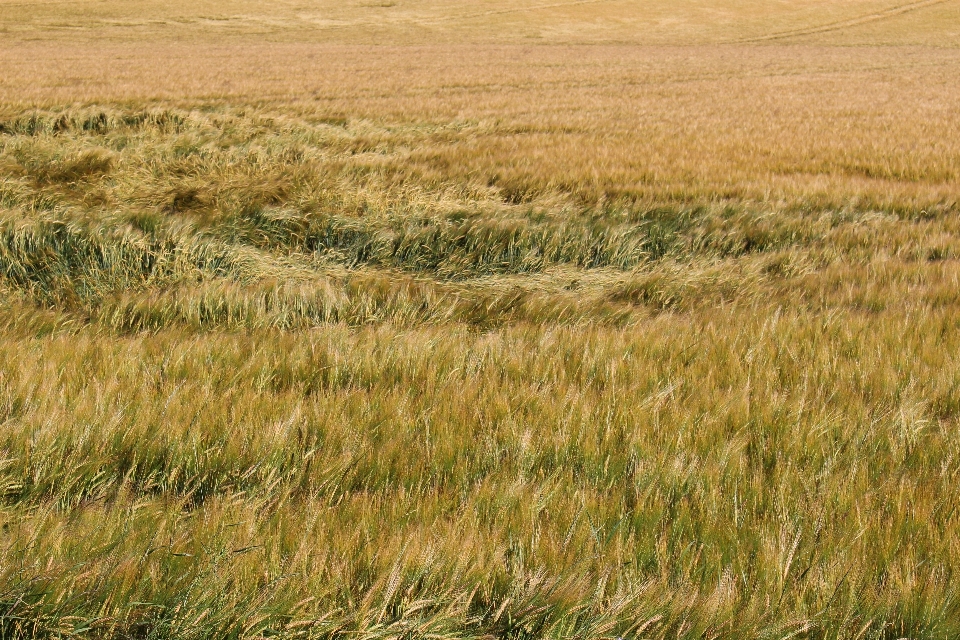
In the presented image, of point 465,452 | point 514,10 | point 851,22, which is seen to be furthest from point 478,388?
point 851,22

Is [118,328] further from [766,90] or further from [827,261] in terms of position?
[766,90]

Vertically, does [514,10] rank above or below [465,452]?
above

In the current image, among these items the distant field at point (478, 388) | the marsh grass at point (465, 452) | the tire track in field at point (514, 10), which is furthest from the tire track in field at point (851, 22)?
the marsh grass at point (465, 452)

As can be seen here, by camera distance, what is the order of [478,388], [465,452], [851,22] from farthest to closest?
1. [851,22]
2. [478,388]
3. [465,452]

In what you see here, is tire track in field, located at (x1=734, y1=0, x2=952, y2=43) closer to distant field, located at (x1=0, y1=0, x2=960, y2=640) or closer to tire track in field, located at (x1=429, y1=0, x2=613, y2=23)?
tire track in field, located at (x1=429, y1=0, x2=613, y2=23)

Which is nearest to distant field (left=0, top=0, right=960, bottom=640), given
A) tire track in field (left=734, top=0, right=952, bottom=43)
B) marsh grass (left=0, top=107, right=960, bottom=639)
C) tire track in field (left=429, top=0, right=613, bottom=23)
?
marsh grass (left=0, top=107, right=960, bottom=639)

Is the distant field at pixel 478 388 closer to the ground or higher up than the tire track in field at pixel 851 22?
closer to the ground

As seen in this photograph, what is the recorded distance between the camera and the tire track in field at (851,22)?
4066 centimetres

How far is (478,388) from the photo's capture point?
2129mm

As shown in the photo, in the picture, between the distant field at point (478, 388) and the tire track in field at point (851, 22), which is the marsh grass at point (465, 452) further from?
A: the tire track in field at point (851, 22)

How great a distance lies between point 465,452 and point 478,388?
0.42m

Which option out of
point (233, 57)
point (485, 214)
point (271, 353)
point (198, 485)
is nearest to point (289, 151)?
point (485, 214)

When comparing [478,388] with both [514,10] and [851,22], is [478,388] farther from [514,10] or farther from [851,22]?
[851,22]

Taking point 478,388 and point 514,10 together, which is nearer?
point 478,388
